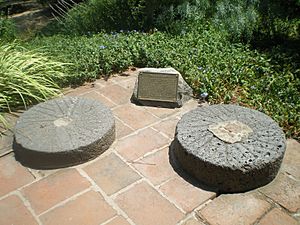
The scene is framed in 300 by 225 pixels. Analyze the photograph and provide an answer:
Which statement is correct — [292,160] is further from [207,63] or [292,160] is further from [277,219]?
[207,63]

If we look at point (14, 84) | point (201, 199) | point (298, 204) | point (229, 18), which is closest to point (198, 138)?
point (201, 199)

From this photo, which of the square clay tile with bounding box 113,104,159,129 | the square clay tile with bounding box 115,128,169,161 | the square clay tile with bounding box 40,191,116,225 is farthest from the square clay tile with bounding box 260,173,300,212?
the square clay tile with bounding box 113,104,159,129

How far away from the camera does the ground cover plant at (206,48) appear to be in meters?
3.95

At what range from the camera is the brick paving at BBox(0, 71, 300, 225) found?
2.43 meters

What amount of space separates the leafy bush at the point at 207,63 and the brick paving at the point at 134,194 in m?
0.80

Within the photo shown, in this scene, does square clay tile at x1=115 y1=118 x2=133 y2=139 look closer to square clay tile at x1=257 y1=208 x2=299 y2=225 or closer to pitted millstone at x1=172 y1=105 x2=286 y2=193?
pitted millstone at x1=172 y1=105 x2=286 y2=193

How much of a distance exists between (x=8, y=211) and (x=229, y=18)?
4.45 meters

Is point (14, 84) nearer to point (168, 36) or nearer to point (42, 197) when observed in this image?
point (42, 197)

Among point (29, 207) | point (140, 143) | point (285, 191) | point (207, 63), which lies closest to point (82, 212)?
point (29, 207)

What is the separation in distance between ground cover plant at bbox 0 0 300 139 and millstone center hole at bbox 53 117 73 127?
117 cm

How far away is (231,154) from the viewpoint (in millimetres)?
2637

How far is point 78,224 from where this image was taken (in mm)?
2381

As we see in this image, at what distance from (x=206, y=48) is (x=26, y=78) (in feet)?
8.11

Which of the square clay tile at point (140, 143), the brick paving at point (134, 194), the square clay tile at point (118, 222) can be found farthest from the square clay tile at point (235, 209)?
the square clay tile at point (140, 143)
